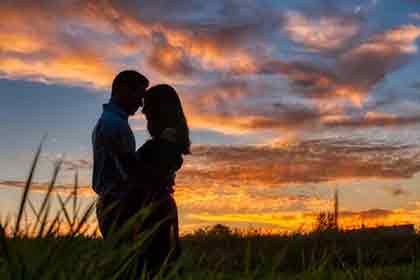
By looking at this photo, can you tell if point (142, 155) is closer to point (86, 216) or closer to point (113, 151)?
point (113, 151)

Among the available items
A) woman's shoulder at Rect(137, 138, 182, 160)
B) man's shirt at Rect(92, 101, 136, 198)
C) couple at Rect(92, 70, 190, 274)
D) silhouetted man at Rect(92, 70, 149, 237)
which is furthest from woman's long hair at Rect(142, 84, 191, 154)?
man's shirt at Rect(92, 101, 136, 198)

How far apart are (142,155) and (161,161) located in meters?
0.22

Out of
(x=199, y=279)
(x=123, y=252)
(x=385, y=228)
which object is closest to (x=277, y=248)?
(x=385, y=228)

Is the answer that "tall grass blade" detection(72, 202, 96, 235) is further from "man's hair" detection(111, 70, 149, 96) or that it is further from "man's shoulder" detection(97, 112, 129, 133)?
"man's hair" detection(111, 70, 149, 96)

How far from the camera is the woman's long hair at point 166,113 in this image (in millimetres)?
7324

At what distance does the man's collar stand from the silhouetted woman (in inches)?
12.5

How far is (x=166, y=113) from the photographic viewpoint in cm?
731

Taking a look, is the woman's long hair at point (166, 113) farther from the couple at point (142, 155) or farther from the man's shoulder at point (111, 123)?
the man's shoulder at point (111, 123)

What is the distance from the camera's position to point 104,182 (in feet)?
22.5

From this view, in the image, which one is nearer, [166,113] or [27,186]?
[27,186]

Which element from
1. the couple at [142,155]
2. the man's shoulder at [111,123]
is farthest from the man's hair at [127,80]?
the man's shoulder at [111,123]

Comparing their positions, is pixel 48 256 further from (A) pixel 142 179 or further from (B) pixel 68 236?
(A) pixel 142 179

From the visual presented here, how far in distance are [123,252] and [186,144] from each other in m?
4.58

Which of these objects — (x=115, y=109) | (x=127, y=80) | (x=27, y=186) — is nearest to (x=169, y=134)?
(x=115, y=109)
